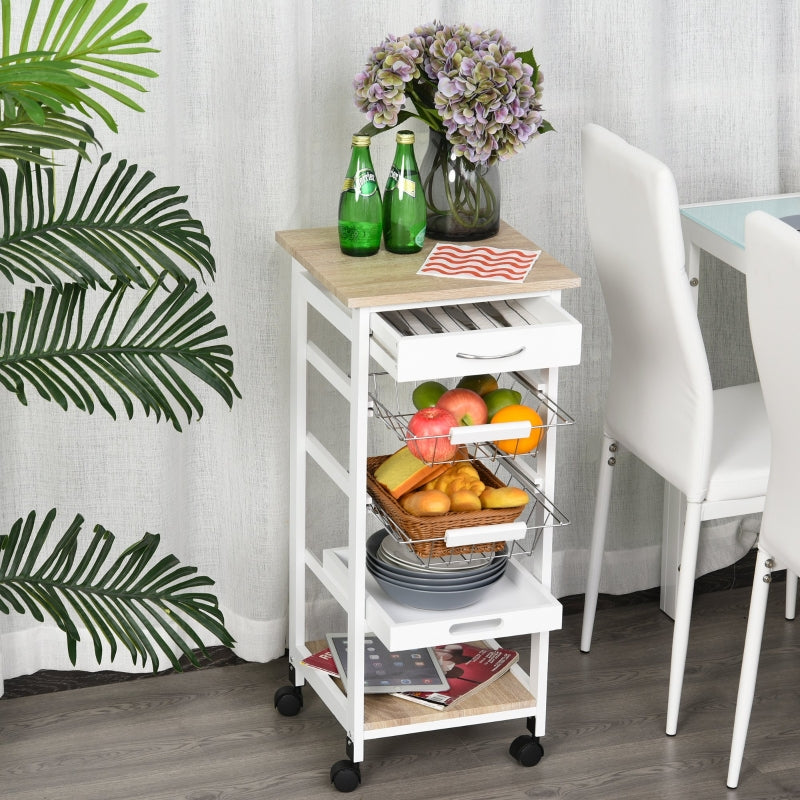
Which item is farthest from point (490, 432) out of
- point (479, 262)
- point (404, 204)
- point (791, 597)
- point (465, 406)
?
point (791, 597)

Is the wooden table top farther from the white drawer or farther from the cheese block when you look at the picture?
the cheese block

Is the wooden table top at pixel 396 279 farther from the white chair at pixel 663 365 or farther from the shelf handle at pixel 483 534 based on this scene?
the shelf handle at pixel 483 534

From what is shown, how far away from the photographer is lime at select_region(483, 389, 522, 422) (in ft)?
6.52

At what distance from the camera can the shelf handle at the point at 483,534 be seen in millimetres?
Result: 1954

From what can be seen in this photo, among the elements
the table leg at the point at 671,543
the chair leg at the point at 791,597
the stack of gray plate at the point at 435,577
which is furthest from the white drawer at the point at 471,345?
the chair leg at the point at 791,597

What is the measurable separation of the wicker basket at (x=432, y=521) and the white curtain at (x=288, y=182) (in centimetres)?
41

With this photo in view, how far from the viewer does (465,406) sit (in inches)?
76.6

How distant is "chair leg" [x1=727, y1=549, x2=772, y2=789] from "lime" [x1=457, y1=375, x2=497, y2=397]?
0.48 metres

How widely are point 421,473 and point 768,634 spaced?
99cm

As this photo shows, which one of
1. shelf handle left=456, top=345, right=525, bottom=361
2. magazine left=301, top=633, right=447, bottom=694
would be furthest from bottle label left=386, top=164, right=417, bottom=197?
magazine left=301, top=633, right=447, bottom=694

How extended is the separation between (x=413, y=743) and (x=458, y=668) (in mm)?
147

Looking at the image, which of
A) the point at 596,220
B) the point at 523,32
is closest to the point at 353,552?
the point at 596,220

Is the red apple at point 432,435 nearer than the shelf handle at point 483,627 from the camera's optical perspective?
Yes

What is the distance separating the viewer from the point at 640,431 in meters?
2.29
